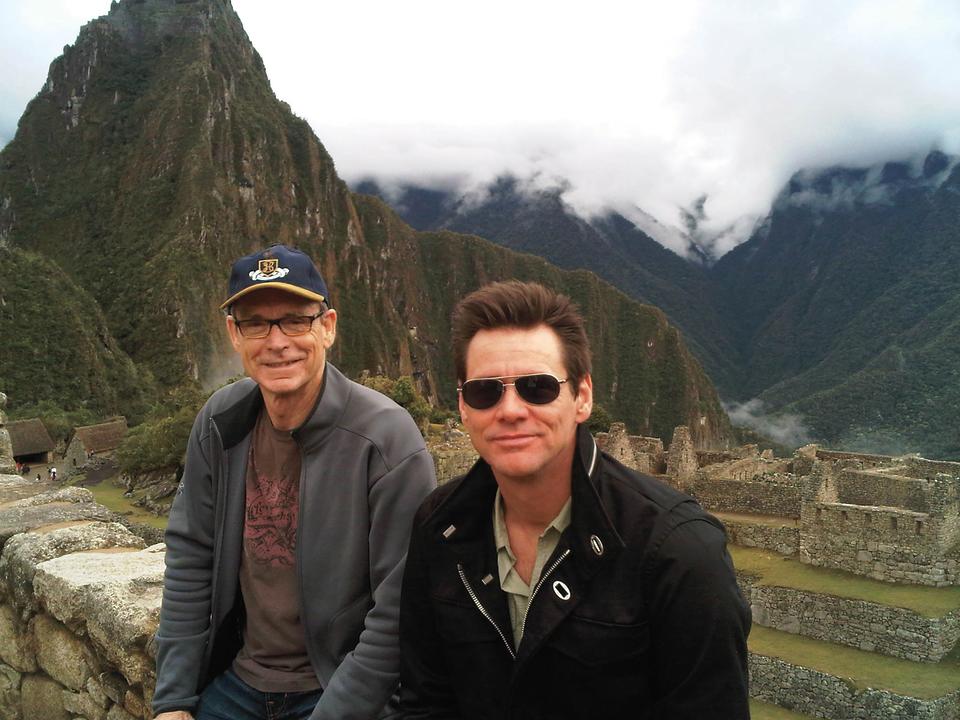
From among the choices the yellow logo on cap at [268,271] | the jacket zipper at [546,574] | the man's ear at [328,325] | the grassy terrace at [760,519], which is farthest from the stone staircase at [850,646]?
the yellow logo on cap at [268,271]

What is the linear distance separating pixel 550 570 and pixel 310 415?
1.35 metres

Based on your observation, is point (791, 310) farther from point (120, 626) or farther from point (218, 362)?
point (120, 626)

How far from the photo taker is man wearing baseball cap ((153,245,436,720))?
2844 millimetres

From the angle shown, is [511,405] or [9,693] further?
[9,693]

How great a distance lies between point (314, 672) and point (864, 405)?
7594 centimetres

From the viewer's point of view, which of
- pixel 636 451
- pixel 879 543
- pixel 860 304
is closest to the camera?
pixel 879 543

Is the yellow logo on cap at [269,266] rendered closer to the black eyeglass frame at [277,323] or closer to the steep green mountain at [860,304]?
the black eyeglass frame at [277,323]

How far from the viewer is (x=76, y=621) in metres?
3.83

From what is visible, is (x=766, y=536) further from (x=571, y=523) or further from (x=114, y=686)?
(x=571, y=523)

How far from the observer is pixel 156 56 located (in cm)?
14388

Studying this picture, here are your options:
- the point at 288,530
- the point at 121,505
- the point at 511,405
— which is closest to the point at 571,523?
the point at 511,405

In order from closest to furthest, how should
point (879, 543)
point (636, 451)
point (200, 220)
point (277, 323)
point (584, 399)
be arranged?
point (584, 399) → point (277, 323) → point (879, 543) → point (636, 451) → point (200, 220)

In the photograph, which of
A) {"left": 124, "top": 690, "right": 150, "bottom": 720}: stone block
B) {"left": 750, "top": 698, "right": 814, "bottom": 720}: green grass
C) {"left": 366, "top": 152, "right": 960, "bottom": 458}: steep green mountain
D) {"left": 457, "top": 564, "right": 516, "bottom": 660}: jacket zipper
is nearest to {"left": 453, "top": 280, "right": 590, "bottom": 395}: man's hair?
{"left": 457, "top": 564, "right": 516, "bottom": 660}: jacket zipper

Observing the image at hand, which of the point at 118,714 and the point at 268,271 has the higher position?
the point at 268,271
